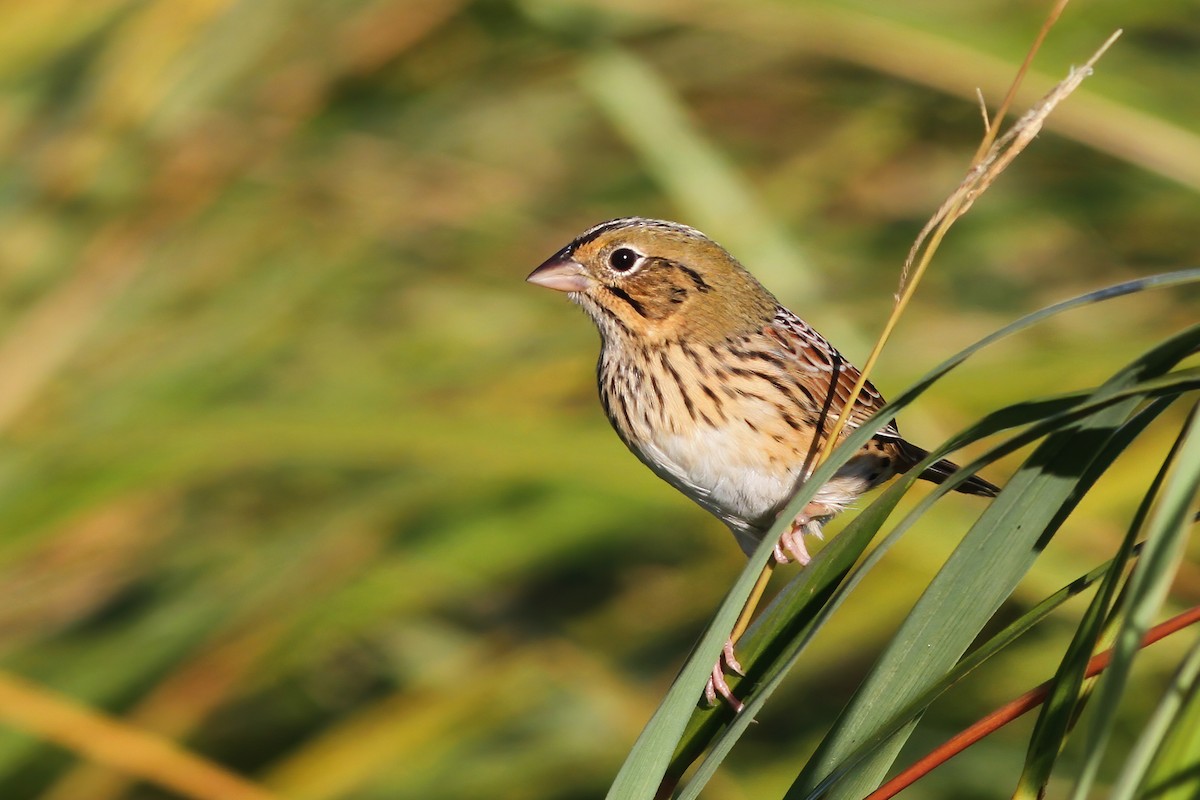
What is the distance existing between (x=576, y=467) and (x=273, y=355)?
1.20 meters

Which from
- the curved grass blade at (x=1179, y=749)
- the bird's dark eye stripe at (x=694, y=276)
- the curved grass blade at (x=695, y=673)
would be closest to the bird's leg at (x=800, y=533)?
the bird's dark eye stripe at (x=694, y=276)

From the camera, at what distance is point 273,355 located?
4.07m

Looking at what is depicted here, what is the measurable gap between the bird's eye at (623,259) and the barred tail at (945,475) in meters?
0.71

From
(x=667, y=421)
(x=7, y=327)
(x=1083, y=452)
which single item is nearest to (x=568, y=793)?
(x=667, y=421)

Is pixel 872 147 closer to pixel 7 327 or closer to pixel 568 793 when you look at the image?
pixel 568 793

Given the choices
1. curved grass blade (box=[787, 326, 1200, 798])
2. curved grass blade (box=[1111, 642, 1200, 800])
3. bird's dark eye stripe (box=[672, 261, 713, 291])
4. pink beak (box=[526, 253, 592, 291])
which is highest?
pink beak (box=[526, 253, 592, 291])

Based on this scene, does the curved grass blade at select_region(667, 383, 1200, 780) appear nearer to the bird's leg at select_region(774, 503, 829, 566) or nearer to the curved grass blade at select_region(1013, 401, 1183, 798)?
the curved grass blade at select_region(1013, 401, 1183, 798)

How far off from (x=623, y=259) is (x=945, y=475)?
2.74 feet

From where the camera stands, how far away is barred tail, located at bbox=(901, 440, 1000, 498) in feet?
9.14

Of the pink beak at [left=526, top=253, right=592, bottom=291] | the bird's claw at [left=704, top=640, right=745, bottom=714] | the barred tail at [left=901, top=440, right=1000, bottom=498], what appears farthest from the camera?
the pink beak at [left=526, top=253, right=592, bottom=291]

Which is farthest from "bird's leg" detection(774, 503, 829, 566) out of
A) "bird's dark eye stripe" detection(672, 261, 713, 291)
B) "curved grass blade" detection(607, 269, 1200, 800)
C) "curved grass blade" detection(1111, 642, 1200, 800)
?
"curved grass blade" detection(1111, 642, 1200, 800)

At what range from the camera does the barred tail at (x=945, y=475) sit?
2787mm

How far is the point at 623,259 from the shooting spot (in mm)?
3215

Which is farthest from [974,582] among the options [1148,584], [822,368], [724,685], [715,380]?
[822,368]
